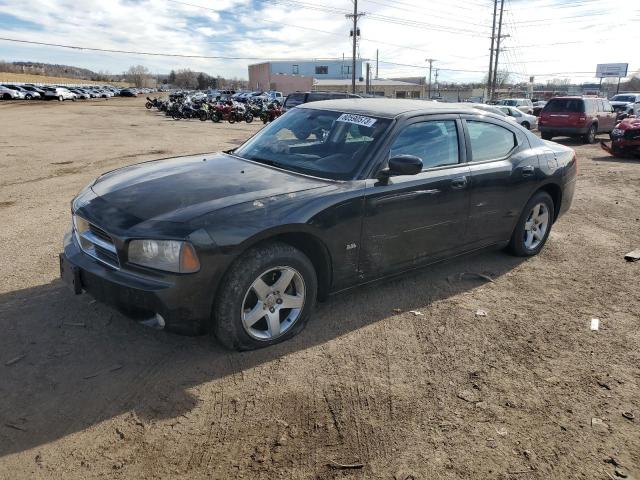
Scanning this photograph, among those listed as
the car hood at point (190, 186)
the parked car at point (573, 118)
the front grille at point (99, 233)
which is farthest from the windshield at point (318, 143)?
the parked car at point (573, 118)

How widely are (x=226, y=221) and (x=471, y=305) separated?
2387 mm

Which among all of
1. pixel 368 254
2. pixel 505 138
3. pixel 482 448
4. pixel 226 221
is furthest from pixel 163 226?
pixel 505 138

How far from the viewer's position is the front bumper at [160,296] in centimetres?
296

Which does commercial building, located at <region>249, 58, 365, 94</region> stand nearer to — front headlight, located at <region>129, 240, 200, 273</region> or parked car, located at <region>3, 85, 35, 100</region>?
parked car, located at <region>3, 85, 35, 100</region>

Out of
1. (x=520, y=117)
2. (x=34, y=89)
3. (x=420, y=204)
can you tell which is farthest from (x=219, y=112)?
(x=34, y=89)

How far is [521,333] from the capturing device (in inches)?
153

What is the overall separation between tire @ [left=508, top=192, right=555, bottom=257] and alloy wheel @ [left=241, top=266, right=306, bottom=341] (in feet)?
9.54

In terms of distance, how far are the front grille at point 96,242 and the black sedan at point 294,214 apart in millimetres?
13

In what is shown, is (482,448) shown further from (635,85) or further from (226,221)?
(635,85)

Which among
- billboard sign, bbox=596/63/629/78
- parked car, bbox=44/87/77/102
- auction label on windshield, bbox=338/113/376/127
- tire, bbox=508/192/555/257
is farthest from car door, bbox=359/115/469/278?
billboard sign, bbox=596/63/629/78

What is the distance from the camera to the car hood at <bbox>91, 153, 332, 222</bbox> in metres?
3.18

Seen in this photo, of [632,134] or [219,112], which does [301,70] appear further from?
[632,134]

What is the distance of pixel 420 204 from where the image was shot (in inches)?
160

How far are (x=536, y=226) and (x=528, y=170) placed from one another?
0.81 m
